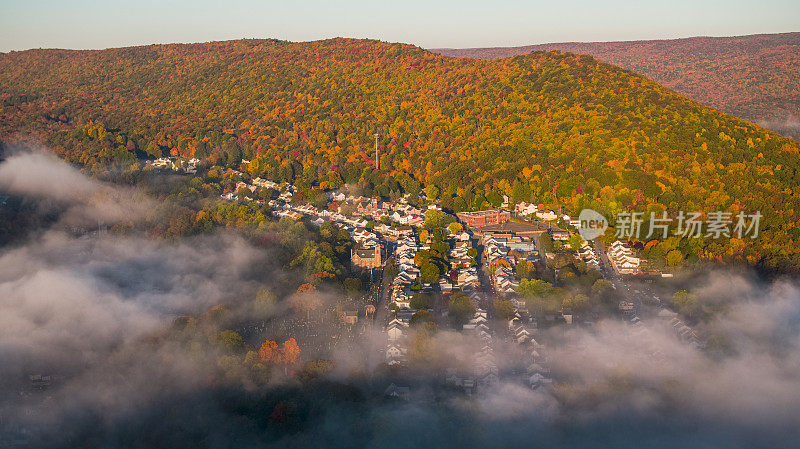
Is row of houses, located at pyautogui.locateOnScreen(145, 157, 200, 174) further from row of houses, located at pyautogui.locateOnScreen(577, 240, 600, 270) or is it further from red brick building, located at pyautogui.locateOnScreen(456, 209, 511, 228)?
row of houses, located at pyautogui.locateOnScreen(577, 240, 600, 270)

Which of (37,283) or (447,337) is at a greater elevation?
(37,283)

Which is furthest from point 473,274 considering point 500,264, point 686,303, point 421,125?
point 421,125

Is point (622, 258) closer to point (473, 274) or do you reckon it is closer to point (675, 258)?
point (675, 258)

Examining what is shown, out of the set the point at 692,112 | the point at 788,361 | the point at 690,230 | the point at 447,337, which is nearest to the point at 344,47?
the point at 692,112

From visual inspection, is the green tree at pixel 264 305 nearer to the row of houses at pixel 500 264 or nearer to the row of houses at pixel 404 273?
the row of houses at pixel 404 273

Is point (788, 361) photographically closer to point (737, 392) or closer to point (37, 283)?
point (737, 392)

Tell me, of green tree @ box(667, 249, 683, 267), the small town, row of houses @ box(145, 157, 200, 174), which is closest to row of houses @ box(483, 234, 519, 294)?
the small town

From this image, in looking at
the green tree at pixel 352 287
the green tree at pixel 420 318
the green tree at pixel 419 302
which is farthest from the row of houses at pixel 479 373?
the green tree at pixel 352 287
